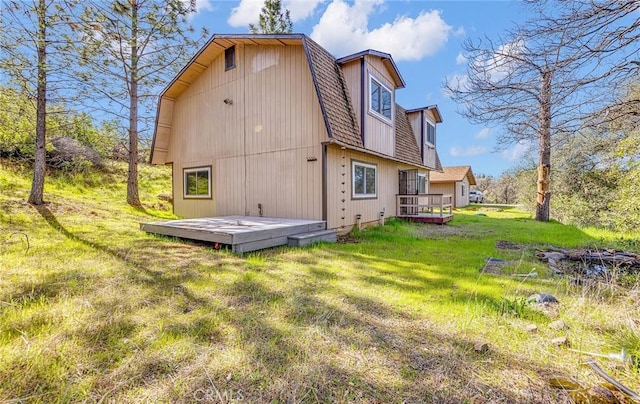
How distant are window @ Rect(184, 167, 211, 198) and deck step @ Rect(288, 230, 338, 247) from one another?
16.0ft

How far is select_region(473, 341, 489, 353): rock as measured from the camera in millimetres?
2220

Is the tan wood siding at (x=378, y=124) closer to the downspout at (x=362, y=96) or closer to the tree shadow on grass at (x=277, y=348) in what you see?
the downspout at (x=362, y=96)

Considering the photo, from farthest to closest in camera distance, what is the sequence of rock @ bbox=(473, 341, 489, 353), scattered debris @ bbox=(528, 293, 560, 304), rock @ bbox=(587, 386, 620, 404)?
scattered debris @ bbox=(528, 293, 560, 304) → rock @ bbox=(473, 341, 489, 353) → rock @ bbox=(587, 386, 620, 404)

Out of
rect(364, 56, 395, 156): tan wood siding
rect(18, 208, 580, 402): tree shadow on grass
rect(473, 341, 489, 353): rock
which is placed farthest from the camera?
rect(364, 56, 395, 156): tan wood siding

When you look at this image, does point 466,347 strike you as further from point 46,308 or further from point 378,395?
point 46,308

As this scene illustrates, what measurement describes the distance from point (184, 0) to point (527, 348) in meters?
11.4

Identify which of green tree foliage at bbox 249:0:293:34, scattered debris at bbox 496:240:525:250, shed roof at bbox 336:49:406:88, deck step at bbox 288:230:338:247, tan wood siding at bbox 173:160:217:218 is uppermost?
green tree foliage at bbox 249:0:293:34

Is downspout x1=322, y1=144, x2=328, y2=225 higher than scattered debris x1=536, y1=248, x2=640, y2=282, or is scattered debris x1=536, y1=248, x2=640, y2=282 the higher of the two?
downspout x1=322, y1=144, x2=328, y2=225

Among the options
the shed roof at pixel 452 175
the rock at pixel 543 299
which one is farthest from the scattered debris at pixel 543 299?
the shed roof at pixel 452 175

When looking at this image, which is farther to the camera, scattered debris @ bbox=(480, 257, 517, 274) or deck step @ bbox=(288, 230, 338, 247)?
deck step @ bbox=(288, 230, 338, 247)

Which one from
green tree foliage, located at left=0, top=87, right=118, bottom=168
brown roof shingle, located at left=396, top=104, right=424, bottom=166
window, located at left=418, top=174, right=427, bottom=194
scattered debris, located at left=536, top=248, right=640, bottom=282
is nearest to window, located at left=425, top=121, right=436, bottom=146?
brown roof shingle, located at left=396, top=104, right=424, bottom=166

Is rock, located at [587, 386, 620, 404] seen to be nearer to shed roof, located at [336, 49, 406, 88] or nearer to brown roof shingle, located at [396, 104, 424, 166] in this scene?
shed roof, located at [336, 49, 406, 88]

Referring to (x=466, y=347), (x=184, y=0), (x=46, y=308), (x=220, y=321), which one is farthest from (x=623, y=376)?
(x=184, y=0)

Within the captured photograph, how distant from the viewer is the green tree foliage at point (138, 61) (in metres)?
8.53
